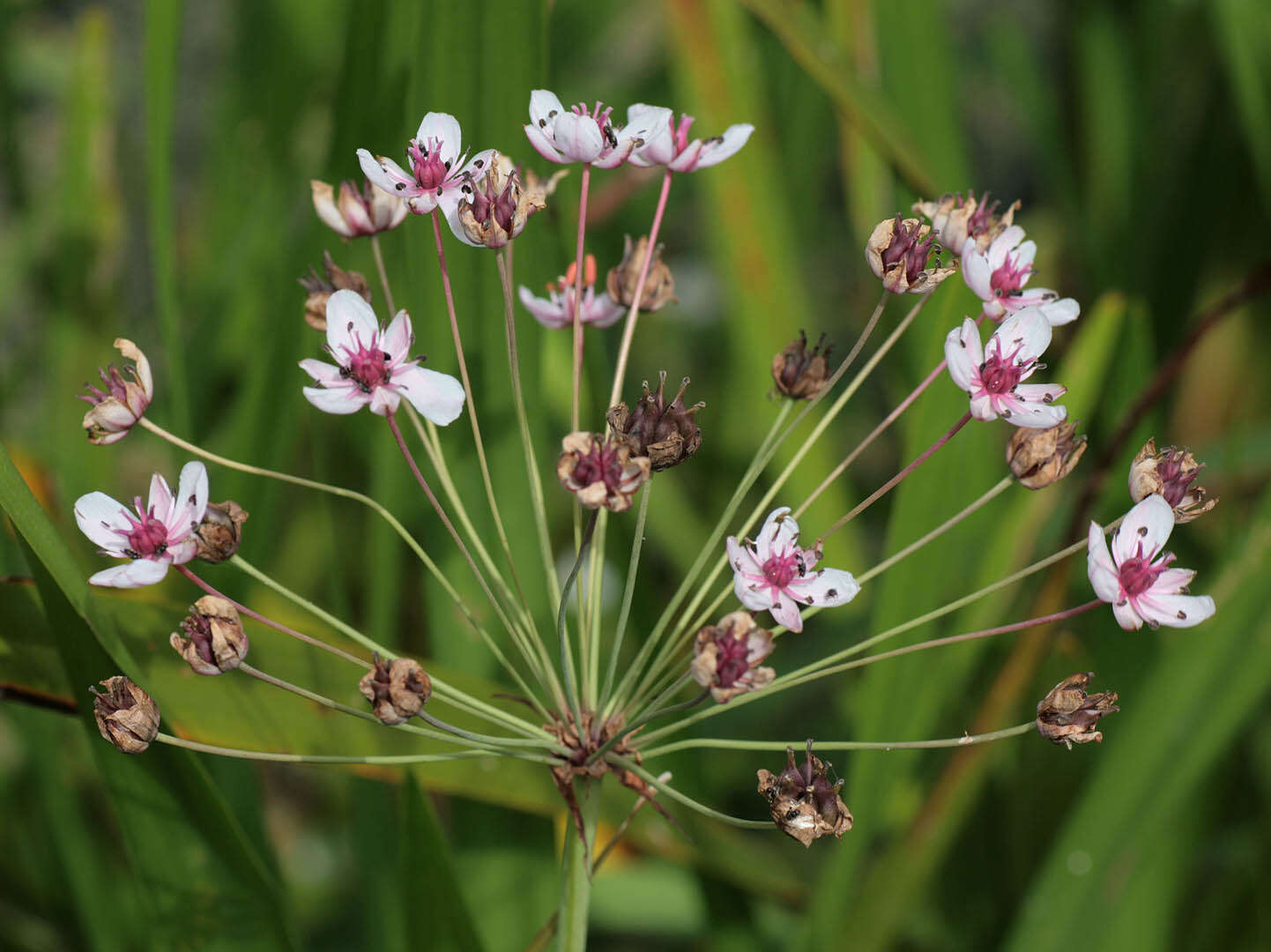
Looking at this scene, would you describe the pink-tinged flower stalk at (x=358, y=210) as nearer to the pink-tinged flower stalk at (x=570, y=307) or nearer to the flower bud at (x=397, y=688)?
the pink-tinged flower stalk at (x=570, y=307)

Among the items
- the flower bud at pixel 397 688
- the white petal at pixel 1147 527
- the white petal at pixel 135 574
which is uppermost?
the white petal at pixel 1147 527

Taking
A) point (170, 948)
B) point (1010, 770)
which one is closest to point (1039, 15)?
point (1010, 770)

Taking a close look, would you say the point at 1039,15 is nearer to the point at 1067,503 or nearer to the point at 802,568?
the point at 1067,503

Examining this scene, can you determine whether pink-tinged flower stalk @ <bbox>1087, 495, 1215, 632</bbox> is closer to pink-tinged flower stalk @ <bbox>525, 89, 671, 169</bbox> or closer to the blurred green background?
the blurred green background

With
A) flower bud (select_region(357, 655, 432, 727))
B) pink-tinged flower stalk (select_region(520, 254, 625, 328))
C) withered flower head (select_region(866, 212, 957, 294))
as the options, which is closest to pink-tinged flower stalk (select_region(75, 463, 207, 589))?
flower bud (select_region(357, 655, 432, 727))

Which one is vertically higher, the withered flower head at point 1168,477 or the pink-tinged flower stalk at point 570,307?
the pink-tinged flower stalk at point 570,307

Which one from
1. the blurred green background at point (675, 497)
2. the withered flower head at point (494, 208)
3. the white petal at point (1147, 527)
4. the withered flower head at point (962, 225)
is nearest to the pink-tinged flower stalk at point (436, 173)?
the withered flower head at point (494, 208)

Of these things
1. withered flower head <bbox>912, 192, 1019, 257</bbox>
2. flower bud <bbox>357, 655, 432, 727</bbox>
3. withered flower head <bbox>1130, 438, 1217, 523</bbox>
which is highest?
withered flower head <bbox>912, 192, 1019, 257</bbox>
